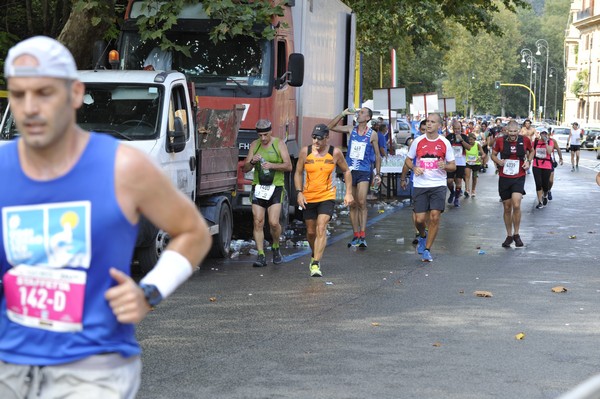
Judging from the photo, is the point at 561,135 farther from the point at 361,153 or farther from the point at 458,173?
the point at 361,153

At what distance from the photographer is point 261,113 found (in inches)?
614

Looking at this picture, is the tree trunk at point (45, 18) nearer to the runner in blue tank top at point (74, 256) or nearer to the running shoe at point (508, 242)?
the running shoe at point (508, 242)

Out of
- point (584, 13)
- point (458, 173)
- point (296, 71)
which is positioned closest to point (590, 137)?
point (458, 173)

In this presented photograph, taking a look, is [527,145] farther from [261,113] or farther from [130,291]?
[130,291]

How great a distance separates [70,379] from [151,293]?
327 millimetres

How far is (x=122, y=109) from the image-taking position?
12.8 m

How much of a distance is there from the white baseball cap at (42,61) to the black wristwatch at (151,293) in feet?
2.02

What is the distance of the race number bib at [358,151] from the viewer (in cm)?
1625

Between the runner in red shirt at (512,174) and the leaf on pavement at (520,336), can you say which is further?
the runner in red shirt at (512,174)

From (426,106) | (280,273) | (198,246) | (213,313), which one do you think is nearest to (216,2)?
(280,273)

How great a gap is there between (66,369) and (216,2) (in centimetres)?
1255

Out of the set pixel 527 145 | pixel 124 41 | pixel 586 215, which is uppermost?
pixel 124 41

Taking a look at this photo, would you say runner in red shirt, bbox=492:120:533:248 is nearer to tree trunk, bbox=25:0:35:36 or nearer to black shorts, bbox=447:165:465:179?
black shorts, bbox=447:165:465:179

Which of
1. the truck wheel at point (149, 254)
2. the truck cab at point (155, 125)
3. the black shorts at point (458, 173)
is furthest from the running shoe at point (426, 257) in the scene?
the black shorts at point (458, 173)
